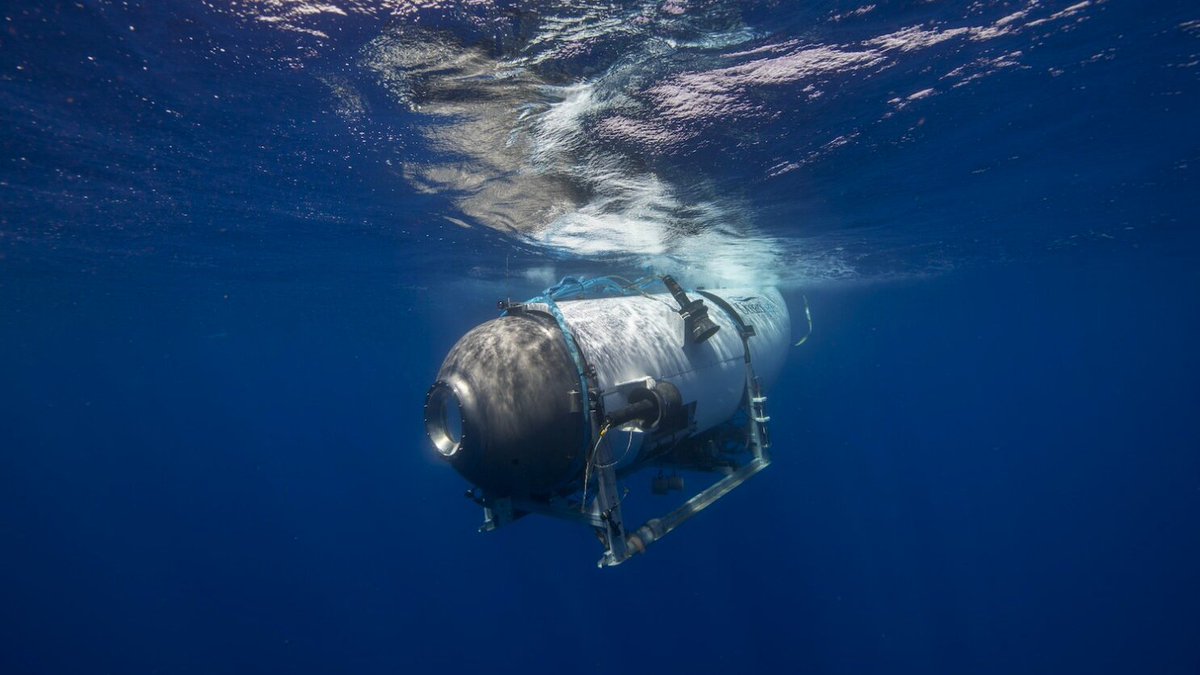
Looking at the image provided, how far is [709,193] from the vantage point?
1028 centimetres

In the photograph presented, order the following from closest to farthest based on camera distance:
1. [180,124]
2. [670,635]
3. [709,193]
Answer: [180,124] < [709,193] < [670,635]

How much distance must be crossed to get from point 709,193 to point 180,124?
873cm

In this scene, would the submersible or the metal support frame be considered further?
the metal support frame

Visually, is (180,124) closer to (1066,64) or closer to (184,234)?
(184,234)

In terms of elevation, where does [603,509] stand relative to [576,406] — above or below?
below

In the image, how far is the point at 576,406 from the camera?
431 centimetres

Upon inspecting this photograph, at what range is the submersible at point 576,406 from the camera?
4207mm

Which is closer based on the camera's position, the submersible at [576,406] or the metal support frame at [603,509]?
the submersible at [576,406]

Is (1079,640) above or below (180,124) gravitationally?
below

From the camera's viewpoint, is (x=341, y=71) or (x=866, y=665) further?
(x=866, y=665)

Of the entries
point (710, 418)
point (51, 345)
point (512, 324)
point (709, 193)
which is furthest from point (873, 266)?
point (51, 345)

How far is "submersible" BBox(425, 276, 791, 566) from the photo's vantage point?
166 inches

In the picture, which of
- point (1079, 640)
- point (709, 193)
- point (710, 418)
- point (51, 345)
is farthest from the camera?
point (51, 345)

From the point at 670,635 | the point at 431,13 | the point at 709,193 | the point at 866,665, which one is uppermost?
the point at 431,13
